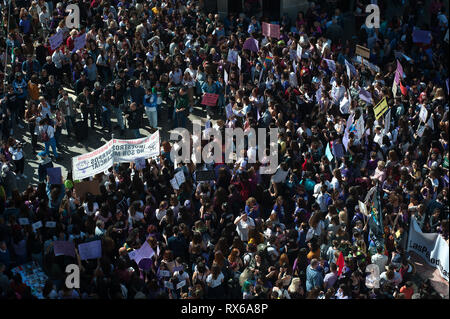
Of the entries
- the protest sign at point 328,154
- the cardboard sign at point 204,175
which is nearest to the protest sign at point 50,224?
the cardboard sign at point 204,175

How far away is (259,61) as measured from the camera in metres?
23.5

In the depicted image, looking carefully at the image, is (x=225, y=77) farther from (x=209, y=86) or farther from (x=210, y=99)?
(x=210, y=99)

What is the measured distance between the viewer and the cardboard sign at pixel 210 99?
2209 centimetres

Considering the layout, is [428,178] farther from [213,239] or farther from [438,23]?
[438,23]

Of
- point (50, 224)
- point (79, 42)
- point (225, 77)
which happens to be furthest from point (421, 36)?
point (50, 224)

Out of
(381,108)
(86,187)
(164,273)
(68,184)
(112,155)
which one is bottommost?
(164,273)

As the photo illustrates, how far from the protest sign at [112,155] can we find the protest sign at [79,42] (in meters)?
6.55

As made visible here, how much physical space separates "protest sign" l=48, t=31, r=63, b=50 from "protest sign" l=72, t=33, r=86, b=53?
0.42 metres

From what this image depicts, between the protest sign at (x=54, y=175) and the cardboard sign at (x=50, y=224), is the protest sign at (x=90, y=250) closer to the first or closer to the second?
the cardboard sign at (x=50, y=224)

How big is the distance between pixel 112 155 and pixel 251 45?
7.29 meters

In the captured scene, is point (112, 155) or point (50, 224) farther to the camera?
point (112, 155)

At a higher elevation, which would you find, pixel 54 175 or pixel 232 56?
pixel 232 56

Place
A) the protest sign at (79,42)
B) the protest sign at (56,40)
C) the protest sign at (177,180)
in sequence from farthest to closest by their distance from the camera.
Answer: the protest sign at (79,42) → the protest sign at (56,40) → the protest sign at (177,180)

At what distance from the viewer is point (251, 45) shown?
23953 mm
